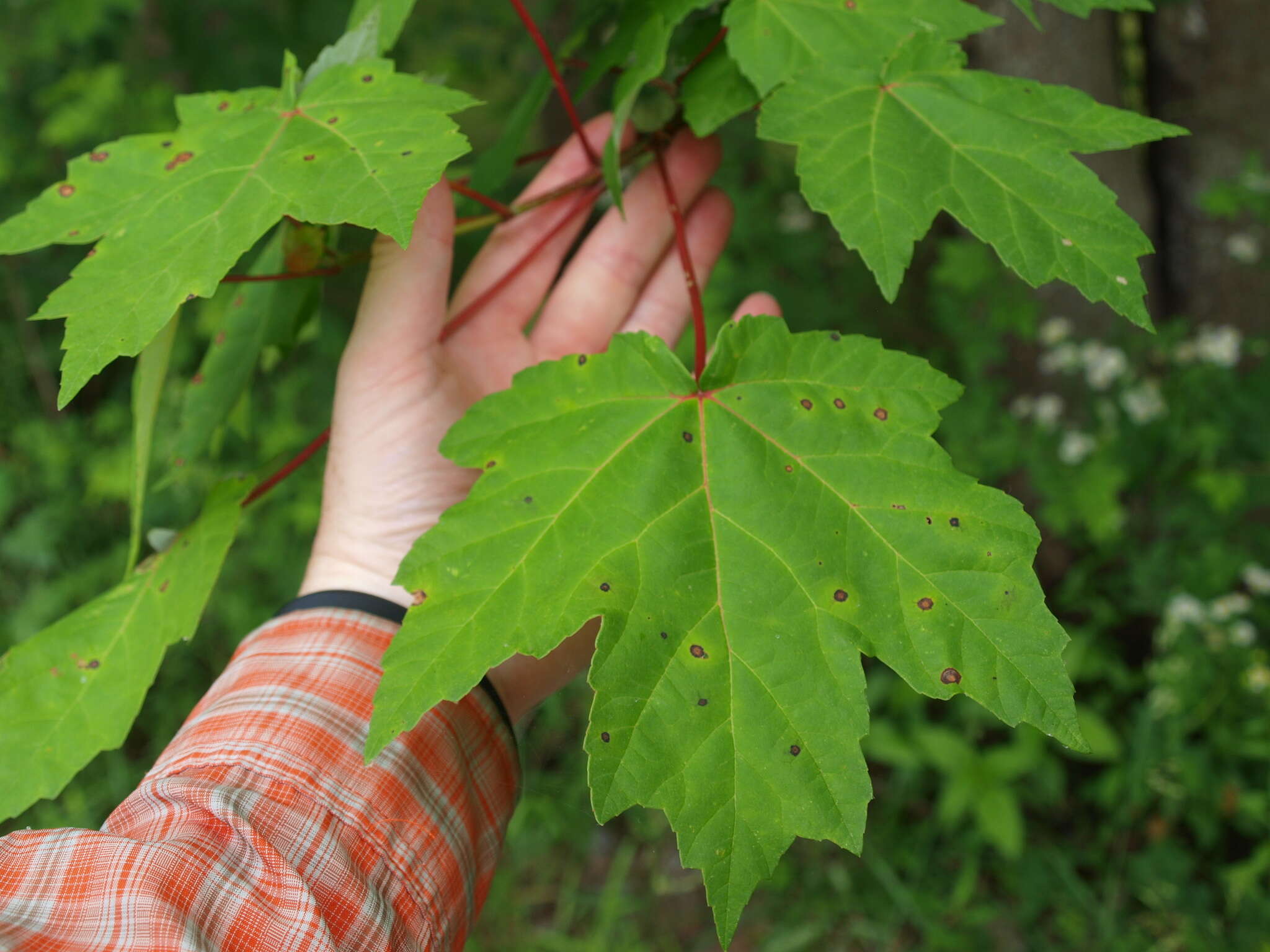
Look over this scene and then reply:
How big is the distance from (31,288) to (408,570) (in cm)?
367

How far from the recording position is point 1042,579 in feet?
9.43

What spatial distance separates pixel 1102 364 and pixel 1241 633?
0.82 metres

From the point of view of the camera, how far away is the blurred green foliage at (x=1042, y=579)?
99.2 inches

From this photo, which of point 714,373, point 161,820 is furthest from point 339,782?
point 714,373

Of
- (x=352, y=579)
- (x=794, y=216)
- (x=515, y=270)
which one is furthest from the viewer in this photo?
(x=794, y=216)

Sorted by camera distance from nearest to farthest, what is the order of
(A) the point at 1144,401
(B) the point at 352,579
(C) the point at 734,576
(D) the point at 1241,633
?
(C) the point at 734,576
(B) the point at 352,579
(D) the point at 1241,633
(A) the point at 1144,401

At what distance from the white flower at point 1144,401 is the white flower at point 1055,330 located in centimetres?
24

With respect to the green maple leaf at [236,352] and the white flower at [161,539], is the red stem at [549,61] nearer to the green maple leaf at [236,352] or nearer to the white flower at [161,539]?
the green maple leaf at [236,352]

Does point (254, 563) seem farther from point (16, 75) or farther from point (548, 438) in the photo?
point (548, 438)

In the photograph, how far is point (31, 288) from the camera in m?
3.76

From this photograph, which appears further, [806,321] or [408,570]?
[806,321]

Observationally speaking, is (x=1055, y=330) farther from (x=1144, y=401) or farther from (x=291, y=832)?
(x=291, y=832)

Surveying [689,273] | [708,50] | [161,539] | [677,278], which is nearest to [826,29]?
[708,50]

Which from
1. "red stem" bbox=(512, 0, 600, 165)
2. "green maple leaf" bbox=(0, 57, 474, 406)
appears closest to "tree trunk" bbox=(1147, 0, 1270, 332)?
"red stem" bbox=(512, 0, 600, 165)
